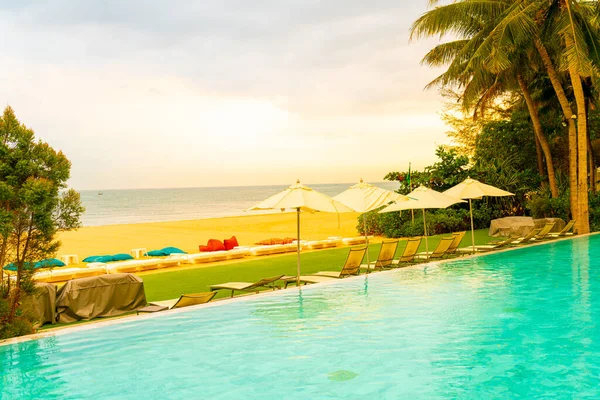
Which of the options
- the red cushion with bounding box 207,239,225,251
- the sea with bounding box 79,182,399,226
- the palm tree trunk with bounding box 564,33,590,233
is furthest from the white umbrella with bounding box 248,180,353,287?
the sea with bounding box 79,182,399,226

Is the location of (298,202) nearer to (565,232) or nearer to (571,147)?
(565,232)

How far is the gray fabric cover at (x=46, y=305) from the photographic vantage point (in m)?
9.03

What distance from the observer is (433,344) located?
7.38 metres

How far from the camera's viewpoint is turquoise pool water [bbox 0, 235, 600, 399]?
605 centimetres

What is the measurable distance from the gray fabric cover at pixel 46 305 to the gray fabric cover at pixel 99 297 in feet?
0.32

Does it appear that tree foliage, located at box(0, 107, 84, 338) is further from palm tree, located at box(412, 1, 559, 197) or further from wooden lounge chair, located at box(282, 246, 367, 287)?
palm tree, located at box(412, 1, 559, 197)

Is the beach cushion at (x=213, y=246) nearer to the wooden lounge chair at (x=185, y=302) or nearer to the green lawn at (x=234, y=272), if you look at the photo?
the green lawn at (x=234, y=272)

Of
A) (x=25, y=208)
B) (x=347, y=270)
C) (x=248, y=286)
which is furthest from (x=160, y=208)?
(x=25, y=208)

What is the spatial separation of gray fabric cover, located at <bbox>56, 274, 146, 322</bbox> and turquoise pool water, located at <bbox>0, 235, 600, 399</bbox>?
1473mm

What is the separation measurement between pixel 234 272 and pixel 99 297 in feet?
19.1

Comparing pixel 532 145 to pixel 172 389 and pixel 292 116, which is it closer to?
pixel 172 389

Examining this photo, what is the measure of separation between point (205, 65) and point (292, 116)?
1994cm

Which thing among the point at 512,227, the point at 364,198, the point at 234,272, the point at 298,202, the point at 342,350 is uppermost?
the point at 364,198

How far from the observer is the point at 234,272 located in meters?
15.3
